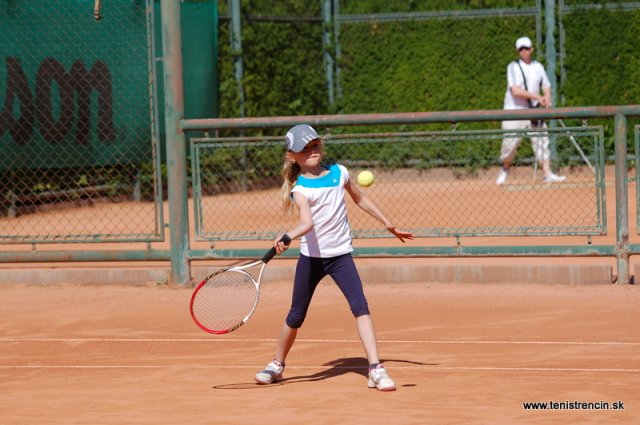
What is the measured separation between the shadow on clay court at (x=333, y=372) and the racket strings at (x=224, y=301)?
1.28 feet

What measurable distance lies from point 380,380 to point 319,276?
0.80 metres

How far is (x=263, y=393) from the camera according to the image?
6.91 metres

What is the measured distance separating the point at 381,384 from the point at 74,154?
9.04 m

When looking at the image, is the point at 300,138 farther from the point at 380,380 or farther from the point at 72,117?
the point at 72,117

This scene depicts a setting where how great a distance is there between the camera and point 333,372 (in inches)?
294

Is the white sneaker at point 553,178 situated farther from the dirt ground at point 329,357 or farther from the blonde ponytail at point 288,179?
the blonde ponytail at point 288,179

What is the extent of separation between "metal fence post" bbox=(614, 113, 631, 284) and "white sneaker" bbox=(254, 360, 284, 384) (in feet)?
12.8

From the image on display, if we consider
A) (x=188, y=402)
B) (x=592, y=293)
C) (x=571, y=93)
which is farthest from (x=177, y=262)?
(x=571, y=93)

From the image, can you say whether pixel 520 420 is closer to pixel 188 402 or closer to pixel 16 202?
pixel 188 402

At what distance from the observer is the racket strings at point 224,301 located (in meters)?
7.41

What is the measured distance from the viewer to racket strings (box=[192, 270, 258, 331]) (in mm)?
7413

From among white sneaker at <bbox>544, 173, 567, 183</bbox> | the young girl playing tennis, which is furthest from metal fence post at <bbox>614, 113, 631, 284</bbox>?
the young girl playing tennis

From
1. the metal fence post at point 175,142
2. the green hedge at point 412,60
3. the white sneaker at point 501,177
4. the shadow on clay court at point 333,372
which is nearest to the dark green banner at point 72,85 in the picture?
the green hedge at point 412,60

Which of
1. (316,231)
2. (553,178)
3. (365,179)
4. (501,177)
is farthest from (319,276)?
(501,177)
